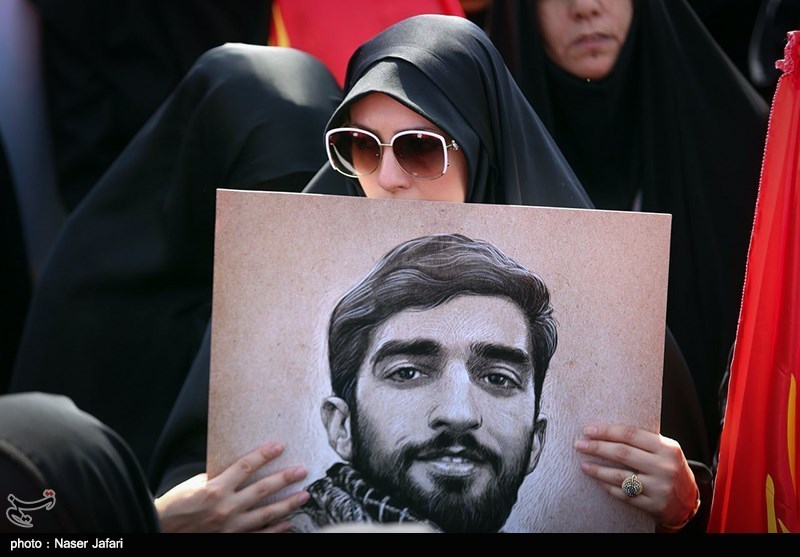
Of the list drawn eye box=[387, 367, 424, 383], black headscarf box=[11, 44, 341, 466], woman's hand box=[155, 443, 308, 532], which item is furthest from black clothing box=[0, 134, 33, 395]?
drawn eye box=[387, 367, 424, 383]

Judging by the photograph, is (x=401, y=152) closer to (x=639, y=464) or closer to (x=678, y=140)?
(x=639, y=464)

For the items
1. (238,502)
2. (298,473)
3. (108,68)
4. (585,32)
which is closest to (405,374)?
(298,473)

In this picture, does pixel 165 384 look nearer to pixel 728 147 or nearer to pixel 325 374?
pixel 325 374

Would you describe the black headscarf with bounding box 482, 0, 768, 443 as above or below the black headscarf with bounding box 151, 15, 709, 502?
above

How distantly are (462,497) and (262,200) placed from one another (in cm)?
64

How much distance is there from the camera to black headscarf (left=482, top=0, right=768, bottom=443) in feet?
8.55

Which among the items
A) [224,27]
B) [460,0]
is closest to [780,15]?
[460,0]

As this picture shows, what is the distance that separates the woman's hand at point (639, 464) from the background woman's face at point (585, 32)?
1.31 meters

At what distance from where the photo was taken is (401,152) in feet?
5.77

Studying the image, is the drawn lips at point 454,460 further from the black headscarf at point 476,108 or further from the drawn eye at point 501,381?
the black headscarf at point 476,108

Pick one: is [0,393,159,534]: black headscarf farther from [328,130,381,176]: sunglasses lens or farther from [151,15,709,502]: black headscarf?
[328,130,381,176]: sunglasses lens

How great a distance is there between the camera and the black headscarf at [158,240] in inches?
91.3

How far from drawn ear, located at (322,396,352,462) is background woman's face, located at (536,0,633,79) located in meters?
1.47

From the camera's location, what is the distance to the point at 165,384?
2.38m
